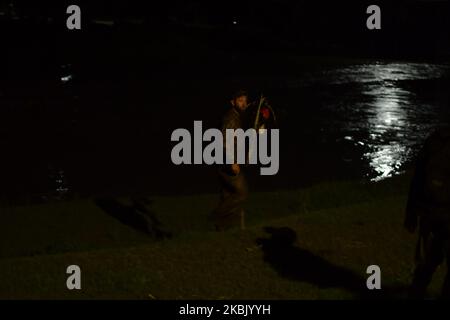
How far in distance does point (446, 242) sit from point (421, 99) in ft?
60.5

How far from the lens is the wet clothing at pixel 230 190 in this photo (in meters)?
7.25

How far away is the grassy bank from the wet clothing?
28 centimetres

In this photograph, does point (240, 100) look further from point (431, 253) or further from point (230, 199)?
point (431, 253)

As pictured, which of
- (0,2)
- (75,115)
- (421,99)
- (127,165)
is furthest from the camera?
(0,2)

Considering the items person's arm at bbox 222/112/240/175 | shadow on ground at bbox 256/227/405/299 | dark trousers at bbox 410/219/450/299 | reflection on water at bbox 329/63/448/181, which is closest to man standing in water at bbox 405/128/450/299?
dark trousers at bbox 410/219/450/299

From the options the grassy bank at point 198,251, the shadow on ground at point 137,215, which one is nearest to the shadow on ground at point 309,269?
the grassy bank at point 198,251

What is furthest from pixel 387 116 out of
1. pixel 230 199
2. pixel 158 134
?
pixel 230 199

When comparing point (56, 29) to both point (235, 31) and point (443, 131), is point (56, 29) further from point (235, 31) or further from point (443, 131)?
point (443, 131)

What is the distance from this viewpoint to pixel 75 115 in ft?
54.3

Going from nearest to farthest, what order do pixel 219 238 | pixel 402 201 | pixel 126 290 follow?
pixel 126 290, pixel 219 238, pixel 402 201

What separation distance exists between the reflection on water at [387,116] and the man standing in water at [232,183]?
480 cm

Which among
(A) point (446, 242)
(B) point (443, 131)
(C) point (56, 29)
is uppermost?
(C) point (56, 29)

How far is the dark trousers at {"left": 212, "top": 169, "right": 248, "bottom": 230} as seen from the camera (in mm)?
7578
